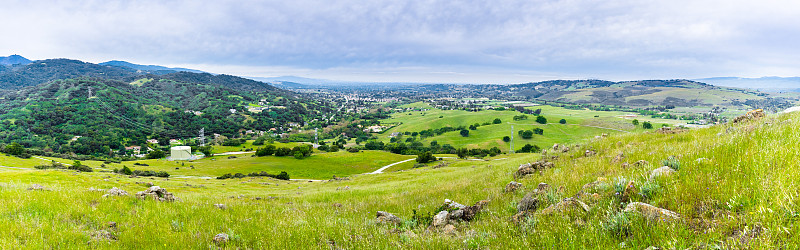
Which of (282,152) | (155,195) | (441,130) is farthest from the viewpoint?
(441,130)

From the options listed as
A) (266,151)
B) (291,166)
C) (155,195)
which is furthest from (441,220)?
(266,151)

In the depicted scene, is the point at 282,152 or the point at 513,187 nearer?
the point at 513,187

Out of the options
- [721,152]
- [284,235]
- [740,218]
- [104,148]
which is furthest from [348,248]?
[104,148]

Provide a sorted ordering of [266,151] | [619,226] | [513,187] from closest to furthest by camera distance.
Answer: [619,226] → [513,187] → [266,151]

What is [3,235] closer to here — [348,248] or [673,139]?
[348,248]

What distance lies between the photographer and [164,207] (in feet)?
30.5

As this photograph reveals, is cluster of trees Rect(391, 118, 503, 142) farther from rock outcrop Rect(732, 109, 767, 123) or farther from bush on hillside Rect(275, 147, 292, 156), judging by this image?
rock outcrop Rect(732, 109, 767, 123)

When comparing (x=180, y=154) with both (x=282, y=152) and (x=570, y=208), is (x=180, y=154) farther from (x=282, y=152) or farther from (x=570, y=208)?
(x=570, y=208)

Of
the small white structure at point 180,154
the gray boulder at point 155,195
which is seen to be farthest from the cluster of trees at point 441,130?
the gray boulder at point 155,195

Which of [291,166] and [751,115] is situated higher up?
[751,115]

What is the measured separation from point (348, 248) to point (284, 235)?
181 centimetres

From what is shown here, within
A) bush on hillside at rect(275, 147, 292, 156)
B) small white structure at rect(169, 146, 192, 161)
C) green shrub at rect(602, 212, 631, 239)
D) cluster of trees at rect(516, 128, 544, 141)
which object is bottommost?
small white structure at rect(169, 146, 192, 161)

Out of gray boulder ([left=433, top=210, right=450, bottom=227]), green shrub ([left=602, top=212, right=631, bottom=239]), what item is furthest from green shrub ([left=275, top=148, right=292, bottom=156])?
green shrub ([left=602, top=212, right=631, bottom=239])

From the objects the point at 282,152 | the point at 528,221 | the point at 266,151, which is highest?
the point at 528,221
